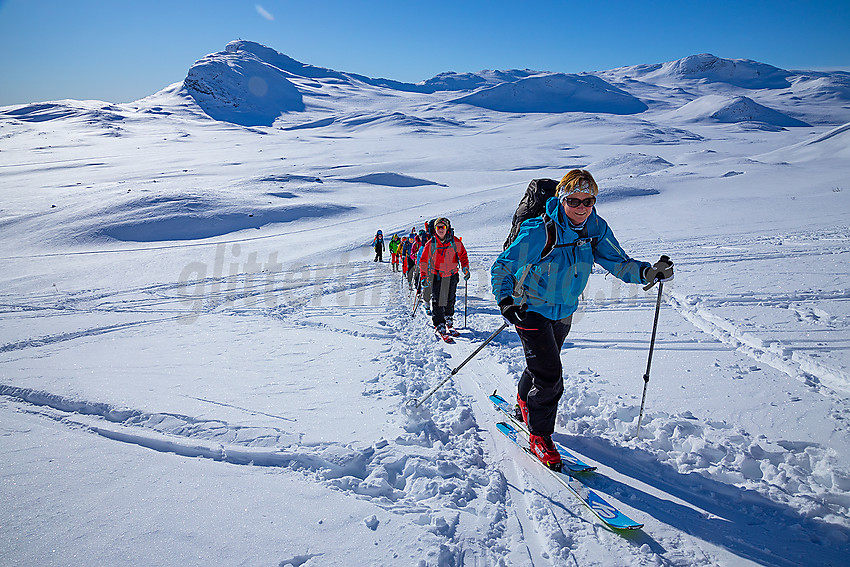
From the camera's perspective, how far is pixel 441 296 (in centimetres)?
725

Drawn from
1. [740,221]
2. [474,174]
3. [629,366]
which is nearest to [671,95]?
[474,174]

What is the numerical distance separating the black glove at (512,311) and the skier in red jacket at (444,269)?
4.16 metres

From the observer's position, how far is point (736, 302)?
6.40 meters

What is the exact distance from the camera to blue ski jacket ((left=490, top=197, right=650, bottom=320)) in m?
2.93

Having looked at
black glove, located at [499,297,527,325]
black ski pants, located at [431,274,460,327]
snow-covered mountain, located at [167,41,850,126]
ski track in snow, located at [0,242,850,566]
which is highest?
snow-covered mountain, located at [167,41,850,126]

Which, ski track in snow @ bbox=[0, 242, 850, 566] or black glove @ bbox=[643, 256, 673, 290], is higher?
black glove @ bbox=[643, 256, 673, 290]

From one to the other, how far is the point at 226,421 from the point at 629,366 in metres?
4.26

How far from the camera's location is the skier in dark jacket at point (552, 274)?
2.92 m

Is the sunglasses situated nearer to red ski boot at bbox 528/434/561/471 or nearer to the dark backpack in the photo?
the dark backpack

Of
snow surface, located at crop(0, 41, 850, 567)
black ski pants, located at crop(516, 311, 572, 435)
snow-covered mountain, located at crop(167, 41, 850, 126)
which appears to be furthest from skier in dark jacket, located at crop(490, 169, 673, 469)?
snow-covered mountain, located at crop(167, 41, 850, 126)

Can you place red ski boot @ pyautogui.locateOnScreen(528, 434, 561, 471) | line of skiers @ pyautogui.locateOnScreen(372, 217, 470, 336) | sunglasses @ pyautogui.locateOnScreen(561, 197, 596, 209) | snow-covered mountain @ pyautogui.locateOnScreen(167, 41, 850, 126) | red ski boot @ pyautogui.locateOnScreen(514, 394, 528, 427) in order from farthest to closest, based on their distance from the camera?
1. snow-covered mountain @ pyautogui.locateOnScreen(167, 41, 850, 126)
2. line of skiers @ pyautogui.locateOnScreen(372, 217, 470, 336)
3. red ski boot @ pyautogui.locateOnScreen(514, 394, 528, 427)
4. red ski boot @ pyautogui.locateOnScreen(528, 434, 561, 471)
5. sunglasses @ pyautogui.locateOnScreen(561, 197, 596, 209)

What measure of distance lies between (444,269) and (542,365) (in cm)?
433

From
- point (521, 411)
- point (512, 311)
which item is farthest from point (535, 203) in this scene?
point (521, 411)

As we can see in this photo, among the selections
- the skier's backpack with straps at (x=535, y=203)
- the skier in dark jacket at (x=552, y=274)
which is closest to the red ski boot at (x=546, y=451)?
the skier in dark jacket at (x=552, y=274)
